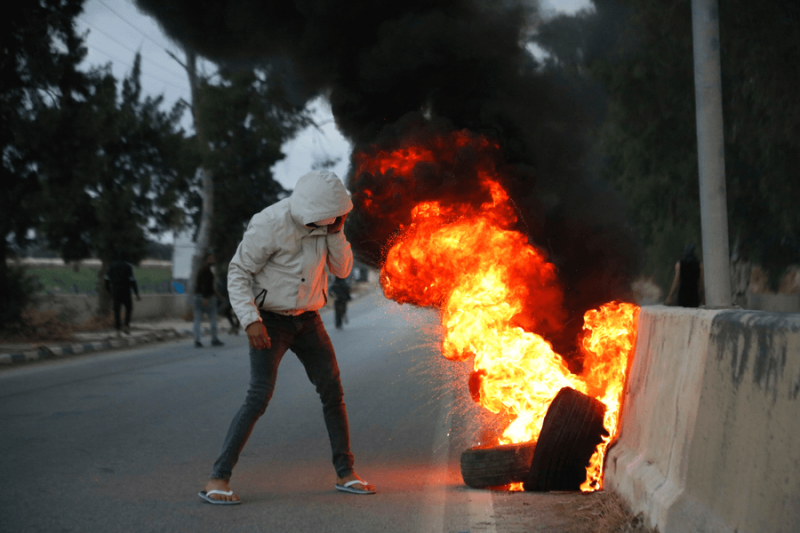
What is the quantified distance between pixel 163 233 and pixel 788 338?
22730 millimetres

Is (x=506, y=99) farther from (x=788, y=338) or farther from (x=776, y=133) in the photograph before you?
(x=776, y=133)

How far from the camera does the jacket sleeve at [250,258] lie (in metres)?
4.44

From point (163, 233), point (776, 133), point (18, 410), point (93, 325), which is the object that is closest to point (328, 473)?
point (18, 410)

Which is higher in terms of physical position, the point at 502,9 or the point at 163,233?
the point at 502,9

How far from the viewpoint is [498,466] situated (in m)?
4.88

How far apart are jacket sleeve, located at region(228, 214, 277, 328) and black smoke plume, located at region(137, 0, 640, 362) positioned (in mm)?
1554

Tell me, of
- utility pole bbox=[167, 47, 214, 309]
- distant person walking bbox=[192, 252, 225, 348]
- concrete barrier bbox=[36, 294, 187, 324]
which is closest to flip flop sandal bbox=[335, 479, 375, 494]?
distant person walking bbox=[192, 252, 225, 348]

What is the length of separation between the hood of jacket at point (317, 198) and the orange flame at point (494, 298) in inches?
55.5

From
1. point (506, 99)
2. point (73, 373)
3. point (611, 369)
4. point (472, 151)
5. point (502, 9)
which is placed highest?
point (502, 9)

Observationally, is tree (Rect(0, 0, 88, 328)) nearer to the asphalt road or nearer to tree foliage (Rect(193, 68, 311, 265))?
the asphalt road

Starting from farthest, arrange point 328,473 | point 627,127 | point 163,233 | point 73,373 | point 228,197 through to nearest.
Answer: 1. point 228,197
2. point 163,233
3. point 627,127
4. point 73,373
5. point 328,473

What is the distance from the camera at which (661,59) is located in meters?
18.1

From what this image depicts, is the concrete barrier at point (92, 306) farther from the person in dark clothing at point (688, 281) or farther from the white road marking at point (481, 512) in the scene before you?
the white road marking at point (481, 512)

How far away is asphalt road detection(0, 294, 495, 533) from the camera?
13.7ft
